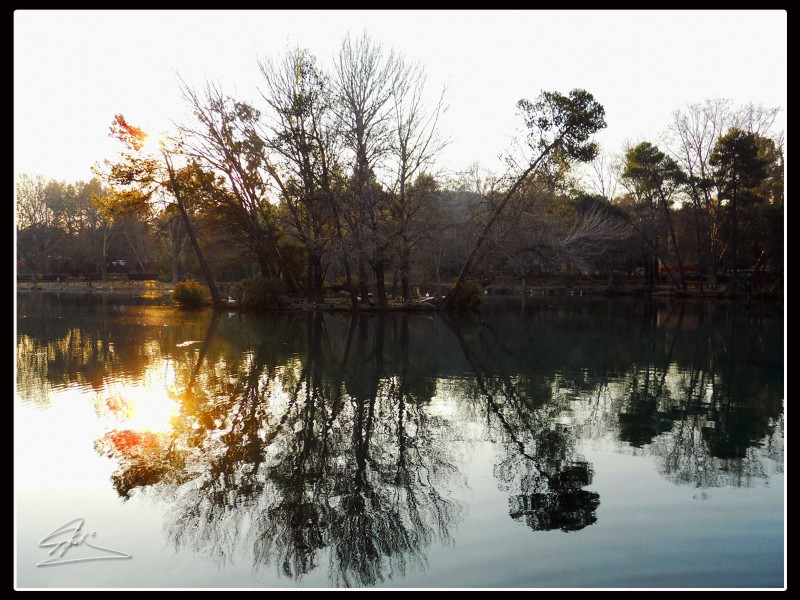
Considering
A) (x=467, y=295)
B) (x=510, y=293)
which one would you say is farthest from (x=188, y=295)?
(x=510, y=293)

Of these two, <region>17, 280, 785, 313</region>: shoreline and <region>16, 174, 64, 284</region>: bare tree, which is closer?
<region>17, 280, 785, 313</region>: shoreline

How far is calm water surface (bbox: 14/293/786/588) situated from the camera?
17.6 ft

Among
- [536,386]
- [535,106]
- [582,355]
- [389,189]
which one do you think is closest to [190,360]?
[536,386]

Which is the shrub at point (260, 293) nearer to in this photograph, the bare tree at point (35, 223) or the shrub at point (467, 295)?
the shrub at point (467, 295)

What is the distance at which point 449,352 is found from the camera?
18.0 meters

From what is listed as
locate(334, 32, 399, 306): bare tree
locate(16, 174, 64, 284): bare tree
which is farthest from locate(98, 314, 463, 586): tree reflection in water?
locate(16, 174, 64, 284): bare tree

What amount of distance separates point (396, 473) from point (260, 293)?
27566mm

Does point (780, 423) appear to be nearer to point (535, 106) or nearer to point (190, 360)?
point (190, 360)

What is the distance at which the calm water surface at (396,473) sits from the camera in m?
5.38

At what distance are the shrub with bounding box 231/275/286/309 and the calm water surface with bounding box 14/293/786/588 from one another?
1807 cm

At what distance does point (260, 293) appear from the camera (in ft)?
112

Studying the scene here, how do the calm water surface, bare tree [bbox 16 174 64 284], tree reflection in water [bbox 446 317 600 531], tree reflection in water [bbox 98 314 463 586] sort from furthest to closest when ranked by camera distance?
bare tree [bbox 16 174 64 284]
tree reflection in water [bbox 446 317 600 531]
tree reflection in water [bbox 98 314 463 586]
the calm water surface

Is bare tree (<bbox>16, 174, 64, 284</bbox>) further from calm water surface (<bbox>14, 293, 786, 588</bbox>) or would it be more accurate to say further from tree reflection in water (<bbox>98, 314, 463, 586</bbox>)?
tree reflection in water (<bbox>98, 314, 463, 586</bbox>)

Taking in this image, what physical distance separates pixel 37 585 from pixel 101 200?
113 ft
